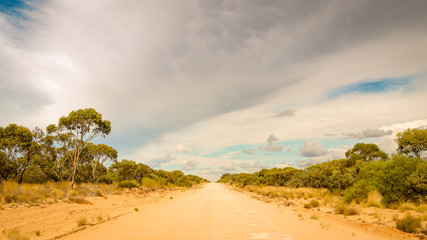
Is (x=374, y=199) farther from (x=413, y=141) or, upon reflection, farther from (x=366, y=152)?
(x=366, y=152)

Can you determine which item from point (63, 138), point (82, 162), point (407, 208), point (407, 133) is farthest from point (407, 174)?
point (82, 162)

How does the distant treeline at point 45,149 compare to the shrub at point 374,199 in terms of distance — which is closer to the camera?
the shrub at point 374,199

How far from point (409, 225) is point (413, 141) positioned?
29529 millimetres

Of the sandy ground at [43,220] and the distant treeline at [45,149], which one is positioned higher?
the distant treeline at [45,149]

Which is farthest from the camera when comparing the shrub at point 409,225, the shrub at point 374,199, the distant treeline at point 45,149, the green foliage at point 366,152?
the green foliage at point 366,152

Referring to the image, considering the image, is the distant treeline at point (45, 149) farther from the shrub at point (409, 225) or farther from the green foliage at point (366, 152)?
the green foliage at point (366, 152)

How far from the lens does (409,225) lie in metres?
8.94

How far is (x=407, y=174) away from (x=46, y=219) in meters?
20.9

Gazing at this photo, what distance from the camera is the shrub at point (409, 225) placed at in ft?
29.0

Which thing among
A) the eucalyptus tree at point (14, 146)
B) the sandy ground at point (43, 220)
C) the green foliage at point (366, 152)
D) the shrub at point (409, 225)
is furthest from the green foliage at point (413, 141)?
the eucalyptus tree at point (14, 146)

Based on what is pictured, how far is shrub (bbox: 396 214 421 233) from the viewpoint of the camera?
884 centimetres

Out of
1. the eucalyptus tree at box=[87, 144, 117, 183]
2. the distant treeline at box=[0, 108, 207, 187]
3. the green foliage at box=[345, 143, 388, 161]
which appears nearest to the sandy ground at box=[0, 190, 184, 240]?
the distant treeline at box=[0, 108, 207, 187]

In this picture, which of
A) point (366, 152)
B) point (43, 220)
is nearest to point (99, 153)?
point (43, 220)

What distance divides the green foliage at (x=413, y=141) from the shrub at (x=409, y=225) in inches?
1123
